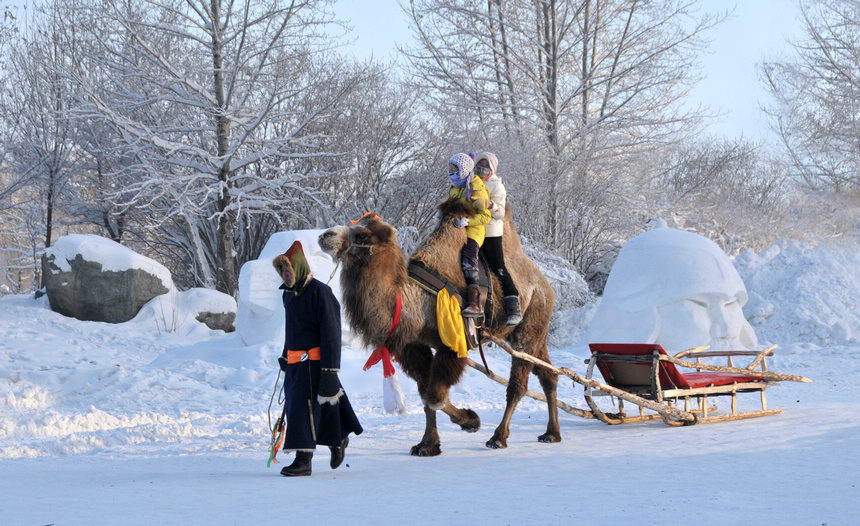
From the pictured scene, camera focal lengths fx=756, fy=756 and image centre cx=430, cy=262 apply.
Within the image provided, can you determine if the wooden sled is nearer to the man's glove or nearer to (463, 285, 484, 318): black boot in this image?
(463, 285, 484, 318): black boot

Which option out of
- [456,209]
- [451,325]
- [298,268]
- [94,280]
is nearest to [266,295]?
[94,280]

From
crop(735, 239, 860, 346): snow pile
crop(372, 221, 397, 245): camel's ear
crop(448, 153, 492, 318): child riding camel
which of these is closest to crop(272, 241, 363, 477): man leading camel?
crop(372, 221, 397, 245): camel's ear

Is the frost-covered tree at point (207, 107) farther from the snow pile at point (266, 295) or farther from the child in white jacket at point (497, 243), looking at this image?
the child in white jacket at point (497, 243)

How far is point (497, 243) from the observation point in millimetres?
6406

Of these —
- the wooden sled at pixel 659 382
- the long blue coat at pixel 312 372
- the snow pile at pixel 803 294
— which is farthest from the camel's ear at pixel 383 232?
the snow pile at pixel 803 294

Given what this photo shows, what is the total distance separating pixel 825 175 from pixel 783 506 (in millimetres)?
23336

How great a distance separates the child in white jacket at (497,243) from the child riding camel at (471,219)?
122mm

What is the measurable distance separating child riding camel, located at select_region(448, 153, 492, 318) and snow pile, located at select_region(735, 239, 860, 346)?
10628 mm

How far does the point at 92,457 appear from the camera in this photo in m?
6.17

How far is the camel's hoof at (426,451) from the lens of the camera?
5941mm

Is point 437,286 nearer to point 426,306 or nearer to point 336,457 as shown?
point 426,306

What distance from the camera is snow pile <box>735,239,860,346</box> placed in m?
14.8

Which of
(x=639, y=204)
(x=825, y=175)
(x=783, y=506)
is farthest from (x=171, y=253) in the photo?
(x=783, y=506)

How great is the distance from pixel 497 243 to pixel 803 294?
466 inches
